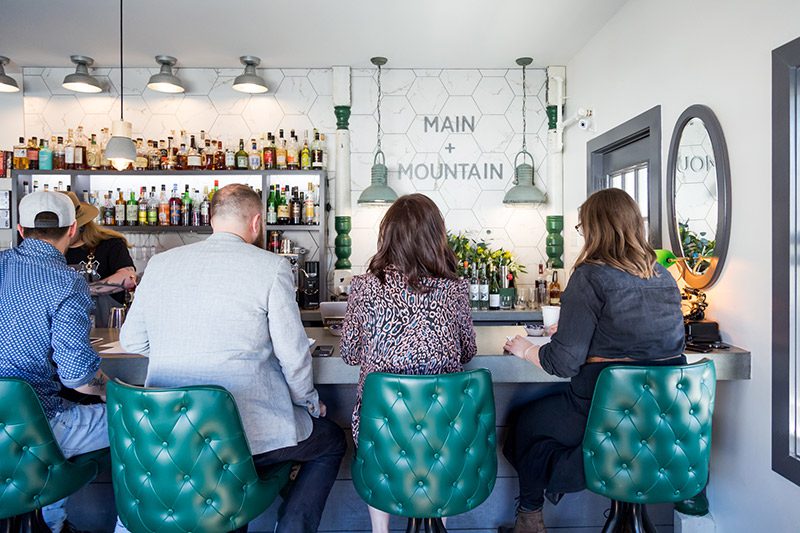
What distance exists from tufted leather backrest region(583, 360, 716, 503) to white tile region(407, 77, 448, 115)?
11.1ft

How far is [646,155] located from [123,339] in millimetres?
2813

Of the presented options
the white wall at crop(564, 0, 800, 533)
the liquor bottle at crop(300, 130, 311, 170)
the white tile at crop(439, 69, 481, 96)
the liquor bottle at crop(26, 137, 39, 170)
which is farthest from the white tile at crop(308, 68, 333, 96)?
the white wall at crop(564, 0, 800, 533)

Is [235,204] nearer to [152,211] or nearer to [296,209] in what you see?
[296,209]

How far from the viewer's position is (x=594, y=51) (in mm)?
3814

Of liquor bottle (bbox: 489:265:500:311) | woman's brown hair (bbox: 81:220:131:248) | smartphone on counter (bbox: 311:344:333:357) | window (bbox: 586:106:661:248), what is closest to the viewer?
smartphone on counter (bbox: 311:344:333:357)

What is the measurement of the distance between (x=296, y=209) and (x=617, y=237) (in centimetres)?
290

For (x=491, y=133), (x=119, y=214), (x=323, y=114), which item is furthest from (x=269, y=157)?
(x=491, y=133)

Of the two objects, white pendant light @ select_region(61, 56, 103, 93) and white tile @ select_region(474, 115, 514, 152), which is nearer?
white pendant light @ select_region(61, 56, 103, 93)

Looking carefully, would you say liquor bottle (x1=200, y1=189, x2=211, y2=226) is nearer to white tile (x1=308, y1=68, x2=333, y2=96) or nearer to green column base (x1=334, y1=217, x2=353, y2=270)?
green column base (x1=334, y1=217, x2=353, y2=270)

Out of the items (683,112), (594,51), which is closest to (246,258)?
(683,112)

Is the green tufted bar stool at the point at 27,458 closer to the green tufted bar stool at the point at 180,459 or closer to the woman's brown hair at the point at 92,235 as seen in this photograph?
the green tufted bar stool at the point at 180,459

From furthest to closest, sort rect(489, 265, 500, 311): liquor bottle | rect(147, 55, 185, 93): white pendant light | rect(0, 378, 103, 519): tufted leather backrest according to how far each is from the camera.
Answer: rect(489, 265, 500, 311): liquor bottle
rect(147, 55, 185, 93): white pendant light
rect(0, 378, 103, 519): tufted leather backrest

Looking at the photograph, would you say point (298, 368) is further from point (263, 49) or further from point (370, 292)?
point (263, 49)

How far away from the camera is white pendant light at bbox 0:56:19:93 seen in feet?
13.4
